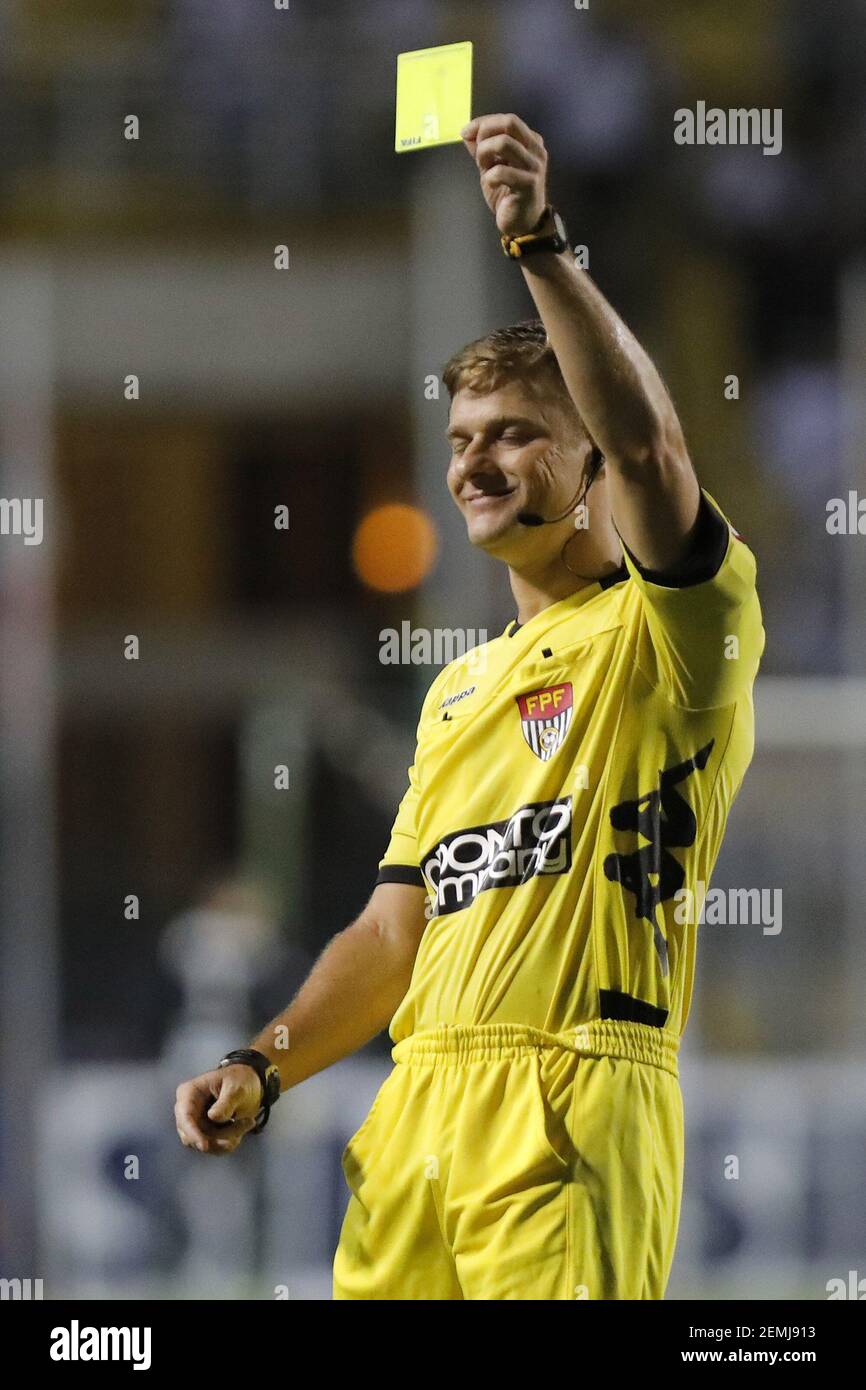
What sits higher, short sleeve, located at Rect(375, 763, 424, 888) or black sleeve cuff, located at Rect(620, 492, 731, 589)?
black sleeve cuff, located at Rect(620, 492, 731, 589)

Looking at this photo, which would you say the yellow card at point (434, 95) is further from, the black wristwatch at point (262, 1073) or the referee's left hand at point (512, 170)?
the black wristwatch at point (262, 1073)

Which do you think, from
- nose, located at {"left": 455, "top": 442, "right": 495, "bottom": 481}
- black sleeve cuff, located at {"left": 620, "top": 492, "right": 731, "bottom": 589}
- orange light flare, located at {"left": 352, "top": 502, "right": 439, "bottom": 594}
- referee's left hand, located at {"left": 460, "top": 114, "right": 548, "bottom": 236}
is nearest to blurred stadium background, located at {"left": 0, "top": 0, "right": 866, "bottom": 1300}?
orange light flare, located at {"left": 352, "top": 502, "right": 439, "bottom": 594}

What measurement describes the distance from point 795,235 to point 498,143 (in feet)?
6.08

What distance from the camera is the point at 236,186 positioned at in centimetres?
358

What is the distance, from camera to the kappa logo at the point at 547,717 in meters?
2.00

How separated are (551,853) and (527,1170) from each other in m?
0.39

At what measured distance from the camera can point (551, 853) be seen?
1956 mm

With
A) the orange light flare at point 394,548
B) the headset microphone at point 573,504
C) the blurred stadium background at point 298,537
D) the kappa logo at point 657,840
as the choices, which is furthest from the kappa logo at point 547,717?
the orange light flare at point 394,548

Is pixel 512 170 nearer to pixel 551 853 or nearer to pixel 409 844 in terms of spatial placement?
pixel 551 853

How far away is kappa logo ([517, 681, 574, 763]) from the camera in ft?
6.55

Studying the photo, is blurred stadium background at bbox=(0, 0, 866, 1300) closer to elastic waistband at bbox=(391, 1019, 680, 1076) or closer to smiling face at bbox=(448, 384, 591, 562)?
smiling face at bbox=(448, 384, 591, 562)

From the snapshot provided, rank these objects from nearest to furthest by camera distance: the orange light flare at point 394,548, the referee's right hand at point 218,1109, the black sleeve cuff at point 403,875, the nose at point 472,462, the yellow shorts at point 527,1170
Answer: the yellow shorts at point 527,1170 → the referee's right hand at point 218,1109 → the nose at point 472,462 → the black sleeve cuff at point 403,875 → the orange light flare at point 394,548

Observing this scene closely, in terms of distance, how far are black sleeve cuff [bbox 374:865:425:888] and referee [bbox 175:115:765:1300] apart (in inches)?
2.7
